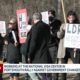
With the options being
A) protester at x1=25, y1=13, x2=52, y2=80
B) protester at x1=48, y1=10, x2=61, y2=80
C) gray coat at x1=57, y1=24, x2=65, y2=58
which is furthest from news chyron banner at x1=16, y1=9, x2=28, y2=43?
protester at x1=25, y1=13, x2=52, y2=80

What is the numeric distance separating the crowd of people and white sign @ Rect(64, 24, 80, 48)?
150mm

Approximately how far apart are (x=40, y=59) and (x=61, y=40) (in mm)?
1241

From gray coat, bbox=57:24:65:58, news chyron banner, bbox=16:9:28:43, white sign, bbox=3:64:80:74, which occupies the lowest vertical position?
white sign, bbox=3:64:80:74

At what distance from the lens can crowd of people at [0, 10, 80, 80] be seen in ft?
37.2

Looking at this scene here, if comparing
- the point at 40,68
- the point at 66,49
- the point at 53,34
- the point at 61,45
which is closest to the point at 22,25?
the point at 53,34

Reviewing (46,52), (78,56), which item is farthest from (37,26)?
(78,56)

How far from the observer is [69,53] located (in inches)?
486

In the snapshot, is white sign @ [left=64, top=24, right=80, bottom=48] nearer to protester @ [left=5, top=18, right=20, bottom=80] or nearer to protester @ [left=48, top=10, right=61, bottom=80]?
protester @ [left=48, top=10, right=61, bottom=80]

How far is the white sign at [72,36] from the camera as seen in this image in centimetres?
1167

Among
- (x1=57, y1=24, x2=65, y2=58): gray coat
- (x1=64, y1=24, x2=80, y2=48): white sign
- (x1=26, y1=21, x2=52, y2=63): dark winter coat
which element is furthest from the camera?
(x1=57, y1=24, x2=65, y2=58): gray coat

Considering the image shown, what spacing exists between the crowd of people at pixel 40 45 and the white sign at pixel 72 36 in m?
0.15

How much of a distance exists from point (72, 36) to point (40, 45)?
839 mm

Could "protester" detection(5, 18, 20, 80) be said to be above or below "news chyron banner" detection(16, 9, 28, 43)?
below

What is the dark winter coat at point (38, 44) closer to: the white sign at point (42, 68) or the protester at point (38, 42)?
the protester at point (38, 42)
